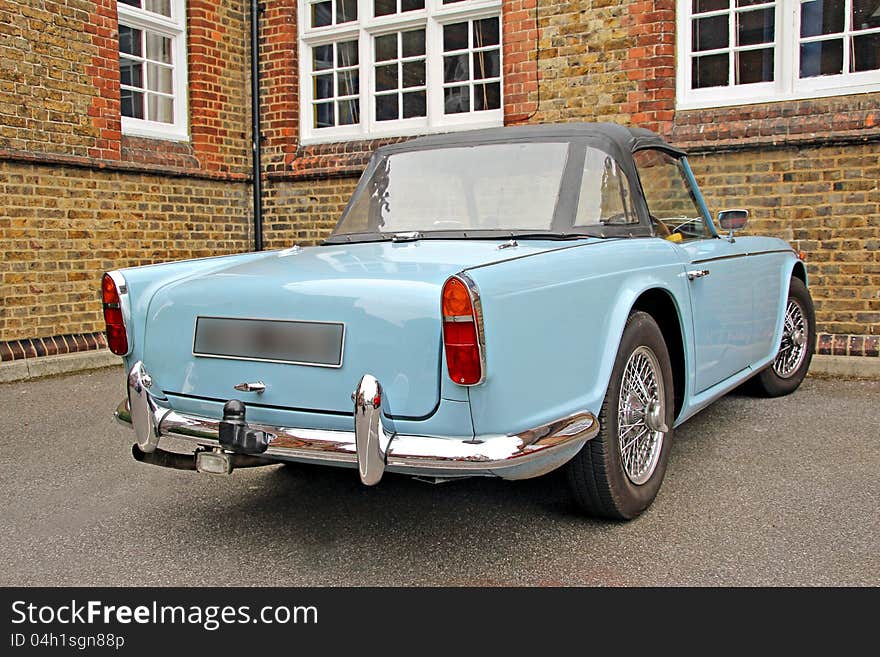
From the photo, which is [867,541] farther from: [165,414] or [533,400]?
[165,414]

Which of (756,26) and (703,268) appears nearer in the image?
(703,268)

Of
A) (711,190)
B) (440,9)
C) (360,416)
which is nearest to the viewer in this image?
(360,416)

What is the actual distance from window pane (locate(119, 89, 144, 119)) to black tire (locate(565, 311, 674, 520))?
7.46 metres

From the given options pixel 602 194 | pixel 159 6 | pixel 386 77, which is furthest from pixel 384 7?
pixel 602 194

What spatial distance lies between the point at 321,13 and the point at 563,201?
784cm

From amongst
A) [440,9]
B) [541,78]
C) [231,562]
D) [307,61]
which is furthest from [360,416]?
[307,61]

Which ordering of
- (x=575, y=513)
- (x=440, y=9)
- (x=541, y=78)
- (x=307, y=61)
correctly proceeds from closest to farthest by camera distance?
(x=575, y=513) → (x=541, y=78) → (x=440, y=9) → (x=307, y=61)

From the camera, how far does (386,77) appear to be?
10.0 m

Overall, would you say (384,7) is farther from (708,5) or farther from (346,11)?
(708,5)

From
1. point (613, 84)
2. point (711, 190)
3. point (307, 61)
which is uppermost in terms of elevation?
point (307, 61)

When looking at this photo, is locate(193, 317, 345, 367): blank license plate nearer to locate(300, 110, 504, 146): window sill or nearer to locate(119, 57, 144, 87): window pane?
locate(300, 110, 504, 146): window sill

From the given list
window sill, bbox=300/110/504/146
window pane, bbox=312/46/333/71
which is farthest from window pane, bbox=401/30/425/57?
window pane, bbox=312/46/333/71

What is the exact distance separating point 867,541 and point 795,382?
2.90 meters

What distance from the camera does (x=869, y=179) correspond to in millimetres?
7168
